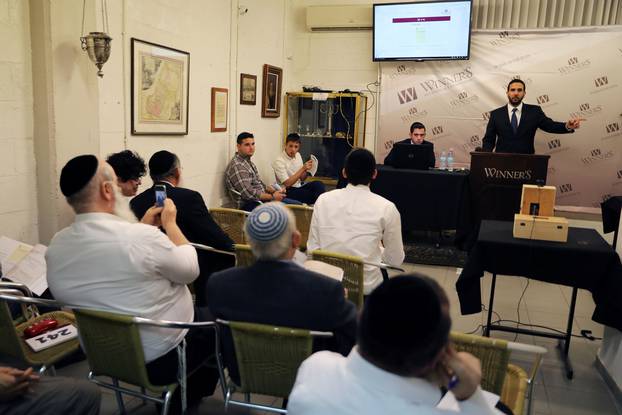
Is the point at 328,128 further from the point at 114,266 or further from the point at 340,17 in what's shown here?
the point at 114,266

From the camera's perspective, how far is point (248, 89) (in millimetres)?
6047

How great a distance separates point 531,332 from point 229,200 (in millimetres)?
3445

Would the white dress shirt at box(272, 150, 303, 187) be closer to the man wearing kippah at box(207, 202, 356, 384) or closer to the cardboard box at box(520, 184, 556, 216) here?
the cardboard box at box(520, 184, 556, 216)

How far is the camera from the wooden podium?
15.7 ft

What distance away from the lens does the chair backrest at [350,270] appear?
2.48m

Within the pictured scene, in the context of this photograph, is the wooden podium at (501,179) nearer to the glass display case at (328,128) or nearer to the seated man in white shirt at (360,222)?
the glass display case at (328,128)

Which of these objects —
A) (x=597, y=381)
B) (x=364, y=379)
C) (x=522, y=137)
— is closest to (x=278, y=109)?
(x=522, y=137)

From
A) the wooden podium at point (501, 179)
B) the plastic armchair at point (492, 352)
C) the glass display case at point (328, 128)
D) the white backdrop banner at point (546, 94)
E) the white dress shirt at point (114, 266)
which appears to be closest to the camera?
the plastic armchair at point (492, 352)

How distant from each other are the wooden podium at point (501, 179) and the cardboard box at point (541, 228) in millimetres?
1899

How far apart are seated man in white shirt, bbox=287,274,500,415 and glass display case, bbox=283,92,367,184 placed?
592 cm

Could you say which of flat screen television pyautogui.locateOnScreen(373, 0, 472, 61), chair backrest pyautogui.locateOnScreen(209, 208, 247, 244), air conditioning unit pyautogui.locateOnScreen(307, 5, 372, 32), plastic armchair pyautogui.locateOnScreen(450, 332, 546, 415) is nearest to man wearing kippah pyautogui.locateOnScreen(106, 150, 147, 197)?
chair backrest pyautogui.locateOnScreen(209, 208, 247, 244)

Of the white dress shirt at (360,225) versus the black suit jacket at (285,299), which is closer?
A: the black suit jacket at (285,299)

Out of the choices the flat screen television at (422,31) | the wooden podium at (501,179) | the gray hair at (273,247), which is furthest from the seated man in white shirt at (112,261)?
the flat screen television at (422,31)

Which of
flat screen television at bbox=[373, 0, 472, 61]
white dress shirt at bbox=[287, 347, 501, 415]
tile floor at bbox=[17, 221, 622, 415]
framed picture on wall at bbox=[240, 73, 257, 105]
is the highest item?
flat screen television at bbox=[373, 0, 472, 61]
